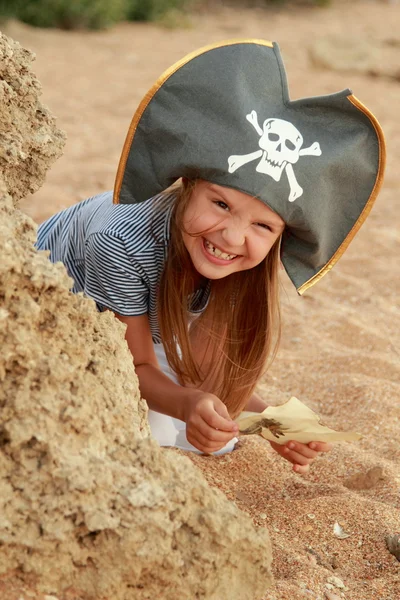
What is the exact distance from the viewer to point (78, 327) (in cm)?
153

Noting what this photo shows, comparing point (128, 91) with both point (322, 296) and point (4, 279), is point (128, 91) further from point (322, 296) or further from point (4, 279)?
point (4, 279)

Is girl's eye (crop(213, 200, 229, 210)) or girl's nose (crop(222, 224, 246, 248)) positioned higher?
girl's eye (crop(213, 200, 229, 210))

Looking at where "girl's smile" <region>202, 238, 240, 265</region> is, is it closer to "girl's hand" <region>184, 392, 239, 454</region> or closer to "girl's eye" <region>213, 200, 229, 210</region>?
"girl's eye" <region>213, 200, 229, 210</region>

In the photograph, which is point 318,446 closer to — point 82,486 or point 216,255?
point 216,255

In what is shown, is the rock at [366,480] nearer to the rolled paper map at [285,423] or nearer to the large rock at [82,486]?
the rolled paper map at [285,423]

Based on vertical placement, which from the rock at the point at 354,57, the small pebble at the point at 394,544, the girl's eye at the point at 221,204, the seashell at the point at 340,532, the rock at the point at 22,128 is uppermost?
the rock at the point at 22,128

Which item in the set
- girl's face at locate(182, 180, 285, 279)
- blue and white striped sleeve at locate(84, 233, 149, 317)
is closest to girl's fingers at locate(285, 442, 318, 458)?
girl's face at locate(182, 180, 285, 279)

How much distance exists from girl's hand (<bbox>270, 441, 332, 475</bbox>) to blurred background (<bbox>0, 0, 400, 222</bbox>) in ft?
6.71

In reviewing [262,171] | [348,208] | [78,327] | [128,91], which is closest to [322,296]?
[348,208]

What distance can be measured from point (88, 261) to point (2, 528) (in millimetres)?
1128

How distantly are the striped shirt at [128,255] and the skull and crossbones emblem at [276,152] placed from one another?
414 mm

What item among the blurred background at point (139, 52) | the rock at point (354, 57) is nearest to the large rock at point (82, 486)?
the blurred background at point (139, 52)

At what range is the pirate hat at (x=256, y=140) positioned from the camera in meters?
1.94

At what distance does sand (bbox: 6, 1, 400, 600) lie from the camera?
189 cm
